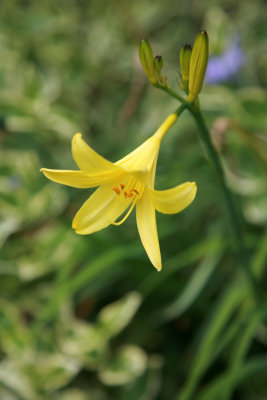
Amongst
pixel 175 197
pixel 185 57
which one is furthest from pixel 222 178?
pixel 185 57

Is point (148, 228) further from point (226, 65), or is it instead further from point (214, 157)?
point (226, 65)

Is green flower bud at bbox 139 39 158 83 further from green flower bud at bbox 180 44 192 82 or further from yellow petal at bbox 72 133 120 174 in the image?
yellow petal at bbox 72 133 120 174

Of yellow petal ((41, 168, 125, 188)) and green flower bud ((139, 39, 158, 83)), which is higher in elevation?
green flower bud ((139, 39, 158, 83))

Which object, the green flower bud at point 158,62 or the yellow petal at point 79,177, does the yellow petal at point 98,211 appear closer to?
→ the yellow petal at point 79,177

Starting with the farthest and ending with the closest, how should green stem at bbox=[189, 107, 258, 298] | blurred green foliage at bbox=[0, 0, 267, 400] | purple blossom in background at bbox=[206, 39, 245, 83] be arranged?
purple blossom in background at bbox=[206, 39, 245, 83], blurred green foliage at bbox=[0, 0, 267, 400], green stem at bbox=[189, 107, 258, 298]

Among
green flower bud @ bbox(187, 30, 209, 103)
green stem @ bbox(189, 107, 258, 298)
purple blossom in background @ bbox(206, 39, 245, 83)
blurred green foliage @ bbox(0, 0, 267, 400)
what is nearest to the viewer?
green flower bud @ bbox(187, 30, 209, 103)

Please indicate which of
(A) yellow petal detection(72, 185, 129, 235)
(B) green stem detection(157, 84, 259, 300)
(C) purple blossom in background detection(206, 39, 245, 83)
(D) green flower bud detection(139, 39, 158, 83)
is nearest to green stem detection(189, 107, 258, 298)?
(B) green stem detection(157, 84, 259, 300)

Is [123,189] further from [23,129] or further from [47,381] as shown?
Result: [23,129]
